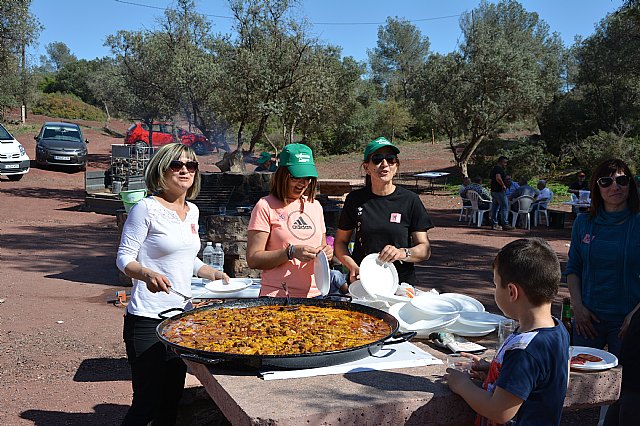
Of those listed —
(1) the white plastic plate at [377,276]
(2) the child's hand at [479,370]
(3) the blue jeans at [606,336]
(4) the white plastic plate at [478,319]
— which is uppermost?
(1) the white plastic plate at [377,276]

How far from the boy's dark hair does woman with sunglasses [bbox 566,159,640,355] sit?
5.08 feet

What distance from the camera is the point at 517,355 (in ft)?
6.53

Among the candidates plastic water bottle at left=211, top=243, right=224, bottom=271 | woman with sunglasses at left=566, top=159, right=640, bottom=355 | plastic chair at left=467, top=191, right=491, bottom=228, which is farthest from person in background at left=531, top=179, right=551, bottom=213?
woman with sunglasses at left=566, top=159, right=640, bottom=355

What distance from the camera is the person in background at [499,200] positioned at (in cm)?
1577

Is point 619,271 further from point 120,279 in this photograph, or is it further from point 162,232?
point 120,279

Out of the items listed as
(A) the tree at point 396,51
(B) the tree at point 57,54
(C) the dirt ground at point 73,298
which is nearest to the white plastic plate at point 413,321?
(C) the dirt ground at point 73,298

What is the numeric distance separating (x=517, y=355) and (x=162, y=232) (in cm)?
172

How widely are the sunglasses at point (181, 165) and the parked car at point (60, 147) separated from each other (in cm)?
2312

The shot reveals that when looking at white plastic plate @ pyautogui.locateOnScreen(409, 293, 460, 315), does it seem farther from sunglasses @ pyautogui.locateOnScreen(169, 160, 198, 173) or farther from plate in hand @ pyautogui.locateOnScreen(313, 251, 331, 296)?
sunglasses @ pyautogui.locateOnScreen(169, 160, 198, 173)

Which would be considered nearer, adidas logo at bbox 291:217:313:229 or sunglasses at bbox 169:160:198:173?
sunglasses at bbox 169:160:198:173

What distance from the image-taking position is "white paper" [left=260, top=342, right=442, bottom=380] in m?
2.29

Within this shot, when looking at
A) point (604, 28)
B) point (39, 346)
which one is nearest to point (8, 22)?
point (39, 346)

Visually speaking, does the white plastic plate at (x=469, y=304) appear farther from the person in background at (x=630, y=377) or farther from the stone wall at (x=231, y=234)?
the stone wall at (x=231, y=234)

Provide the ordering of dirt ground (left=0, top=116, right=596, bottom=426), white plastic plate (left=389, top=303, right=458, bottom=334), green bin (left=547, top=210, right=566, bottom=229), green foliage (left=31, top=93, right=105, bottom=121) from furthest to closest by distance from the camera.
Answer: green foliage (left=31, top=93, right=105, bottom=121), green bin (left=547, top=210, right=566, bottom=229), dirt ground (left=0, top=116, right=596, bottom=426), white plastic plate (left=389, top=303, right=458, bottom=334)
